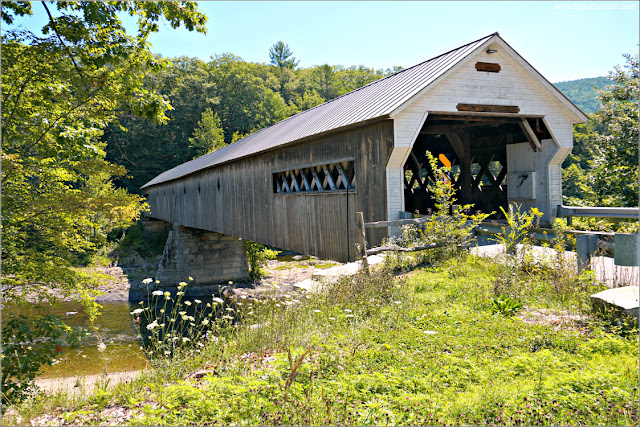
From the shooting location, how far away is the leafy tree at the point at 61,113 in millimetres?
5715

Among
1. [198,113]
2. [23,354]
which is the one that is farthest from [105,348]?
[198,113]

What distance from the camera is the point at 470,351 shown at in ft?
13.0

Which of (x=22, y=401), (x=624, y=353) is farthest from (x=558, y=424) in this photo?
(x=22, y=401)

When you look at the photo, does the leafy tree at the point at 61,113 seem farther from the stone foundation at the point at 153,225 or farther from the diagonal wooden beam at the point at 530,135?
the stone foundation at the point at 153,225

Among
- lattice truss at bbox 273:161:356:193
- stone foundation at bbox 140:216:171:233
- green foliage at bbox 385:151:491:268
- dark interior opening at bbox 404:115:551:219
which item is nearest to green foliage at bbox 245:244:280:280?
dark interior opening at bbox 404:115:551:219

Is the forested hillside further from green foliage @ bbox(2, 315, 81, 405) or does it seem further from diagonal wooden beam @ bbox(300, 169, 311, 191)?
green foliage @ bbox(2, 315, 81, 405)

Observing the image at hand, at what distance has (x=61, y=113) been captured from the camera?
5863mm

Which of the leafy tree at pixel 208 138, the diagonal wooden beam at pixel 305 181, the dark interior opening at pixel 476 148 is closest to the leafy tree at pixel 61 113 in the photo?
the diagonal wooden beam at pixel 305 181

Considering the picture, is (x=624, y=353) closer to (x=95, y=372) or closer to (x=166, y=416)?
(x=166, y=416)

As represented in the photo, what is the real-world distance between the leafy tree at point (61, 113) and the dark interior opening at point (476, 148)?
5.70m

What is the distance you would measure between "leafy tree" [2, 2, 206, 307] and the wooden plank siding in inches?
133

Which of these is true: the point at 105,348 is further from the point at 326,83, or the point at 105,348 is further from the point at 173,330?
the point at 326,83

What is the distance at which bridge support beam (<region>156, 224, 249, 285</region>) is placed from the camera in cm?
2230

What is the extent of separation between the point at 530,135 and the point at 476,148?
2766mm
